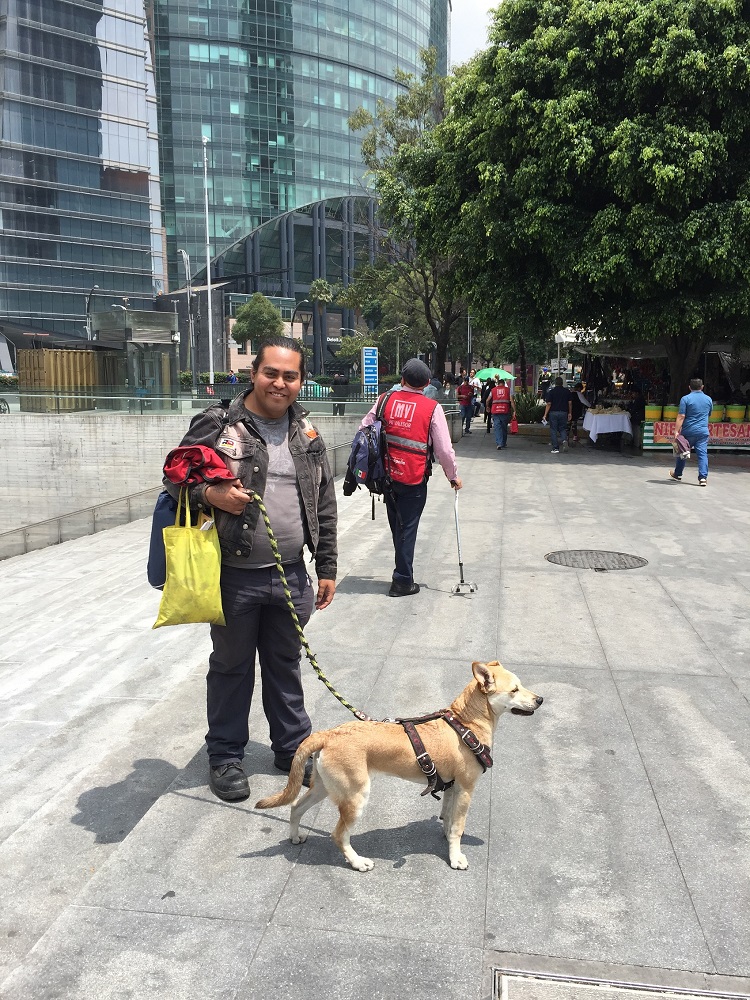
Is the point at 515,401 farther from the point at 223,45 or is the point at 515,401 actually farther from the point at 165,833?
the point at 223,45

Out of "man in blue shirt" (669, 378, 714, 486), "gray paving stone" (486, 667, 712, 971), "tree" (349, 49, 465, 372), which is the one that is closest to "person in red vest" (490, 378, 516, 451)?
"man in blue shirt" (669, 378, 714, 486)

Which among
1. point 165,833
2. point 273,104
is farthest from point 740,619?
point 273,104

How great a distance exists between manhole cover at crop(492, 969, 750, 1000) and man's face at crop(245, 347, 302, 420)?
2.17 m

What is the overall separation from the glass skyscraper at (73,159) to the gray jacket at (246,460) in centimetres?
6760

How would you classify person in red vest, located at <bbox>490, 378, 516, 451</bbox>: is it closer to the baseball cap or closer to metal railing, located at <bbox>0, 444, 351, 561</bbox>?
metal railing, located at <bbox>0, 444, 351, 561</bbox>

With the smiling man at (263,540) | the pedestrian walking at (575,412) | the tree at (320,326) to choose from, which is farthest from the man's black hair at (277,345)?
the tree at (320,326)

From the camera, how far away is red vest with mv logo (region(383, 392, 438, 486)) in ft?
21.5

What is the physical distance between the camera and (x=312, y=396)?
993 inches

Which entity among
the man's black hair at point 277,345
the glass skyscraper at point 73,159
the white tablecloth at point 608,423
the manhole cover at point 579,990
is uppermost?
the glass skyscraper at point 73,159

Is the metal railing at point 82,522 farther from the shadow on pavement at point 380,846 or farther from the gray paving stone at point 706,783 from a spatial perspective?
the shadow on pavement at point 380,846

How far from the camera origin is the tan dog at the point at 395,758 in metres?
2.84

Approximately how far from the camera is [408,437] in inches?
259

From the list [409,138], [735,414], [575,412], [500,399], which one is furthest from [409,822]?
[409,138]

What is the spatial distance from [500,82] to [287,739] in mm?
17420
